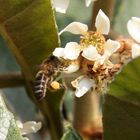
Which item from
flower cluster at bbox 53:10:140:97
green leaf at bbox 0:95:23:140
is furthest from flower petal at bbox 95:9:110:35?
green leaf at bbox 0:95:23:140

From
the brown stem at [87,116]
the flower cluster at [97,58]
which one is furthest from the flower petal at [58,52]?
the brown stem at [87,116]

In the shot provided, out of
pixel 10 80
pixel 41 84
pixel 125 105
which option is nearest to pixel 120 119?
pixel 125 105

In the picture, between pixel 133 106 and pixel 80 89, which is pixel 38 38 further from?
pixel 133 106

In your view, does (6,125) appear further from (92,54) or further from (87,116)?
(87,116)

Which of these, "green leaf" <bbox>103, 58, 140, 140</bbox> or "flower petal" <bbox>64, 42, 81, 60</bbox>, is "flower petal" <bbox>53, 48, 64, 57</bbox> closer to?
"flower petal" <bbox>64, 42, 81, 60</bbox>

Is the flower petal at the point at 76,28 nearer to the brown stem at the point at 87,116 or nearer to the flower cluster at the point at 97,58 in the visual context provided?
the flower cluster at the point at 97,58

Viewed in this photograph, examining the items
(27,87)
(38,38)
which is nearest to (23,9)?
(38,38)
